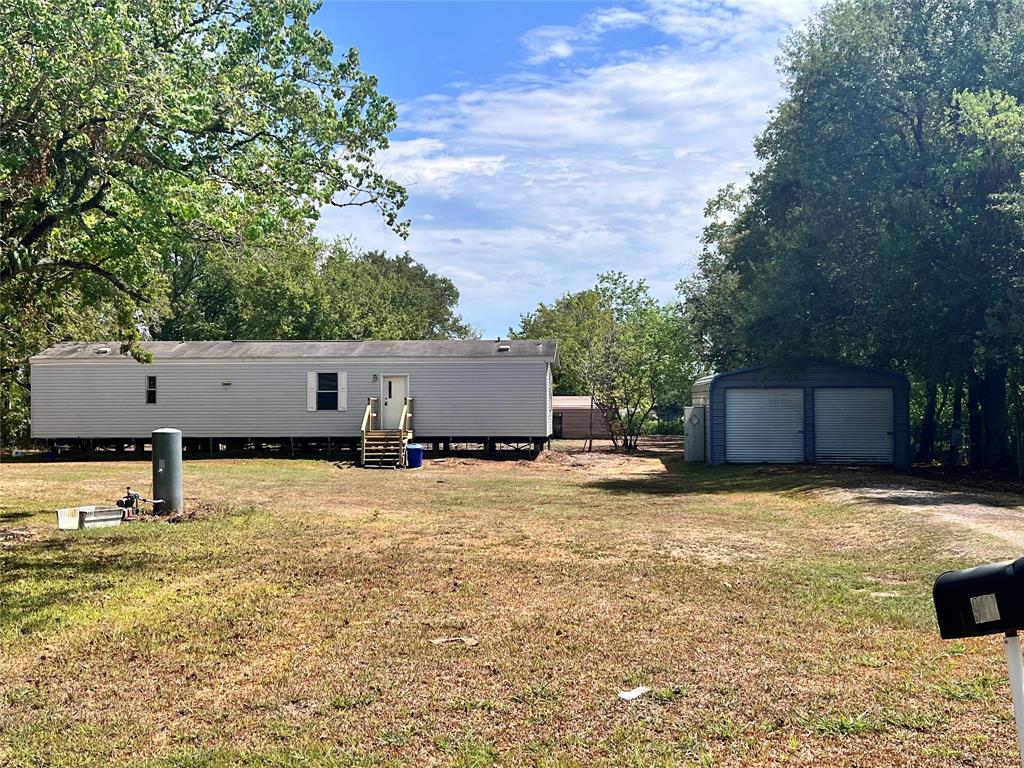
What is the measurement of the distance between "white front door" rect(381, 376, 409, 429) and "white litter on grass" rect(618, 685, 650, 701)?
19.8m

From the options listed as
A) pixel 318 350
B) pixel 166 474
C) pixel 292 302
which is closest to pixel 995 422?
pixel 166 474

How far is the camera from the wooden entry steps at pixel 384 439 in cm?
2142

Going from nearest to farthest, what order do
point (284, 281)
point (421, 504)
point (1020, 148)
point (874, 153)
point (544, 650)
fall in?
point (544, 650) < point (421, 504) < point (1020, 148) < point (874, 153) < point (284, 281)

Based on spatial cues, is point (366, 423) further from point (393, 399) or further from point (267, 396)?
point (267, 396)

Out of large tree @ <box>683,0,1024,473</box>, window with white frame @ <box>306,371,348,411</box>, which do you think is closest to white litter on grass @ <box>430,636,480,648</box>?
large tree @ <box>683,0,1024,473</box>

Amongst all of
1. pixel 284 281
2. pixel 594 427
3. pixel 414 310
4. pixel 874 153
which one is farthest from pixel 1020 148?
pixel 414 310

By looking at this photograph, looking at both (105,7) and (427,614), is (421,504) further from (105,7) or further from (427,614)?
(105,7)

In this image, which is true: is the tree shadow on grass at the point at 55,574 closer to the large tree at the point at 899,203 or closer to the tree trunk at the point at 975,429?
the large tree at the point at 899,203

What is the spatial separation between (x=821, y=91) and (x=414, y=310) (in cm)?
2892

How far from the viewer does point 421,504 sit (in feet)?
42.4

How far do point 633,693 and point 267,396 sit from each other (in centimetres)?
2123

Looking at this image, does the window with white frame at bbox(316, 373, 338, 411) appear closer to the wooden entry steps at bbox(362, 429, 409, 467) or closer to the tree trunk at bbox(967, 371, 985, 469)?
the wooden entry steps at bbox(362, 429, 409, 467)

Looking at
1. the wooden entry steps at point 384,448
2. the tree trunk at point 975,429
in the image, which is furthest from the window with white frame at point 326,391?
the tree trunk at point 975,429

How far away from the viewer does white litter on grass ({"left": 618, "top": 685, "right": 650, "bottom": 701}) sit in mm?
4242
